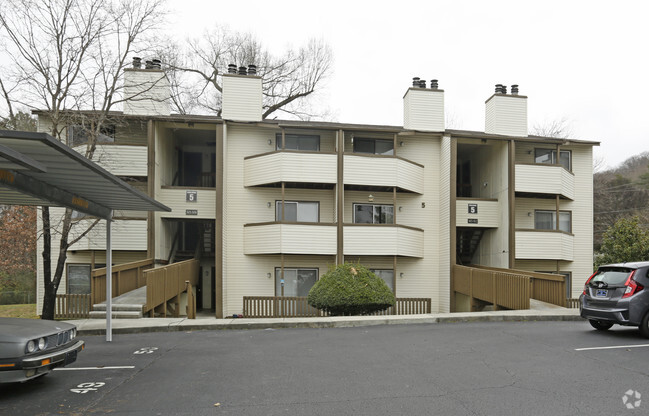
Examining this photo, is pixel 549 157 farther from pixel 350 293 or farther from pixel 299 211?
pixel 350 293

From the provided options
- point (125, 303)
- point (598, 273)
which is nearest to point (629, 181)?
point (598, 273)

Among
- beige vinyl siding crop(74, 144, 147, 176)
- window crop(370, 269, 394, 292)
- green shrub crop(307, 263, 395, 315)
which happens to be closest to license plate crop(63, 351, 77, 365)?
green shrub crop(307, 263, 395, 315)

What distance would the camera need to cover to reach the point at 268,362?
872cm

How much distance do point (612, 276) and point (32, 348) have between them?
1106 centimetres

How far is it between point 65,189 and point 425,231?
17945 millimetres

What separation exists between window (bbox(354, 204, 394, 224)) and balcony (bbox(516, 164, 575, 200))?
626cm

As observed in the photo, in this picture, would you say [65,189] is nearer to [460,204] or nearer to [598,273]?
[598,273]

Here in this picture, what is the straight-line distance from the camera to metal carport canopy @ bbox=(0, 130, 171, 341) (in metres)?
6.24

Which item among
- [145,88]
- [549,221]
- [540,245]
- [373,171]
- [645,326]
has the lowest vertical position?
[645,326]

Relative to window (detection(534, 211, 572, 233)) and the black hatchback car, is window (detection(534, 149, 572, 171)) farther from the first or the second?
the black hatchback car

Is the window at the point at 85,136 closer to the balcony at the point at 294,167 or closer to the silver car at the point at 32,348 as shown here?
the balcony at the point at 294,167

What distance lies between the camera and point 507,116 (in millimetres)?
24984

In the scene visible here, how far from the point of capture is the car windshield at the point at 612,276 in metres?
11.0

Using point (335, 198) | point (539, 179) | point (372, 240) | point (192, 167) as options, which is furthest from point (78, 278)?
point (539, 179)
